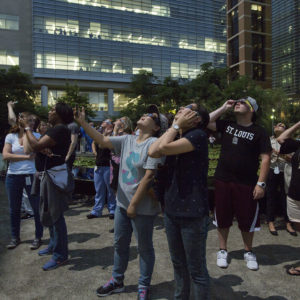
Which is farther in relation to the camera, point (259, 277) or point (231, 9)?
point (231, 9)

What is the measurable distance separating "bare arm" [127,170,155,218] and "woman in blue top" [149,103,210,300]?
309 millimetres

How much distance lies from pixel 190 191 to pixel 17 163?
316 centimetres

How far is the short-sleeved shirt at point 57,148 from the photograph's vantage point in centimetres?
346

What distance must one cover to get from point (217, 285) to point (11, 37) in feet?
166

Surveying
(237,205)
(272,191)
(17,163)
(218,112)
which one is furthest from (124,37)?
(237,205)

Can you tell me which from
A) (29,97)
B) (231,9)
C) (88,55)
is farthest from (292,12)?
(29,97)

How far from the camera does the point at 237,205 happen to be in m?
3.73

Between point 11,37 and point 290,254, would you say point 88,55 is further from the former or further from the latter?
point 290,254

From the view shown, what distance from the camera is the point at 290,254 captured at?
13.4 ft

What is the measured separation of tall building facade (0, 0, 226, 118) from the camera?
1757 inches

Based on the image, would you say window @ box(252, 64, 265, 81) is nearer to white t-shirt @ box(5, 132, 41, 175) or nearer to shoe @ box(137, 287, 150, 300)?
white t-shirt @ box(5, 132, 41, 175)

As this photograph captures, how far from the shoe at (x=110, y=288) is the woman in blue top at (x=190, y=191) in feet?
3.42

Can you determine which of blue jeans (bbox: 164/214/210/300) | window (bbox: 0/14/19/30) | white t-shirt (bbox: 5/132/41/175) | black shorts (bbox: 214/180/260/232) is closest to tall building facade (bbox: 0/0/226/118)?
window (bbox: 0/14/19/30)

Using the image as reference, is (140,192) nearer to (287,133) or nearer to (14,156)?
(287,133)
